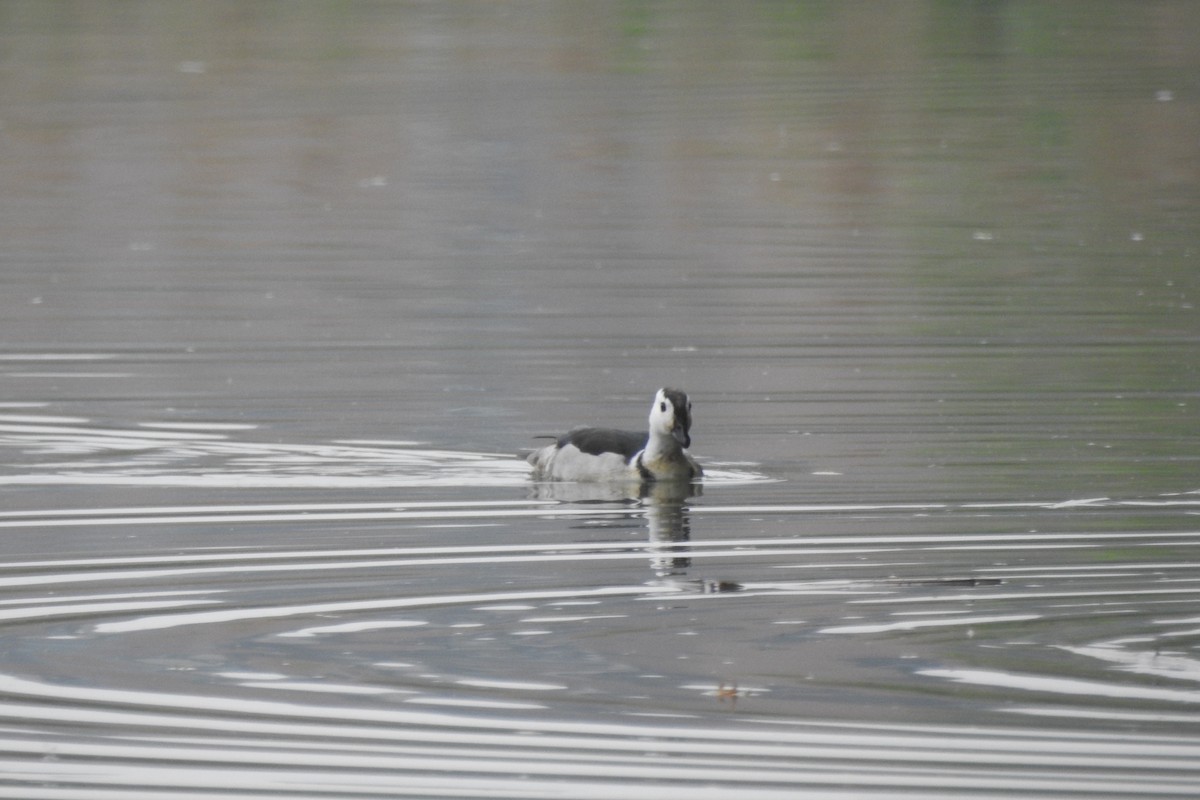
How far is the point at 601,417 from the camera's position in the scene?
1456cm

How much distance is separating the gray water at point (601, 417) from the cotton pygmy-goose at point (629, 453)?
206 mm

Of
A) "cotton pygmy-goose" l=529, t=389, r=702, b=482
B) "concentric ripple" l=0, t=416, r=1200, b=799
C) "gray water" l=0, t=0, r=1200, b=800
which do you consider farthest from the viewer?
"cotton pygmy-goose" l=529, t=389, r=702, b=482

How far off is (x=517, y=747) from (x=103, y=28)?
31423mm

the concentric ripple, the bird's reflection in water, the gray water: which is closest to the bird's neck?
the bird's reflection in water

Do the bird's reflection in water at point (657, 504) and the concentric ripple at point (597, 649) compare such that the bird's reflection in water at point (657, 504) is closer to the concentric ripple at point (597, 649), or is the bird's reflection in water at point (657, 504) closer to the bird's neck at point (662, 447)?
the concentric ripple at point (597, 649)

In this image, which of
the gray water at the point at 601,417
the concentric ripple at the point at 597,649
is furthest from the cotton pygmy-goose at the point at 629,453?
the concentric ripple at the point at 597,649

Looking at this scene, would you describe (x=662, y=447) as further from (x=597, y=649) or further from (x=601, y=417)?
(x=597, y=649)

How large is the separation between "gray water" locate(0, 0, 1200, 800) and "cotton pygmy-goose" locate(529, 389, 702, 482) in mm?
206

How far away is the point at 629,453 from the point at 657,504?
740 millimetres

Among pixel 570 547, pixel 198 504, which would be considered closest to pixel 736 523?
pixel 570 547

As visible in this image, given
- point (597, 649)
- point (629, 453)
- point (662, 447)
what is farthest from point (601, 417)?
point (597, 649)

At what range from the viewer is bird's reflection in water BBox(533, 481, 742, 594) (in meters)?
10.1

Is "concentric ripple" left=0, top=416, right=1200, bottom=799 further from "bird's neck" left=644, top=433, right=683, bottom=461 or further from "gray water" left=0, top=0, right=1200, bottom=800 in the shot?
"bird's neck" left=644, top=433, right=683, bottom=461

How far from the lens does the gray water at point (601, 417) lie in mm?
7375
